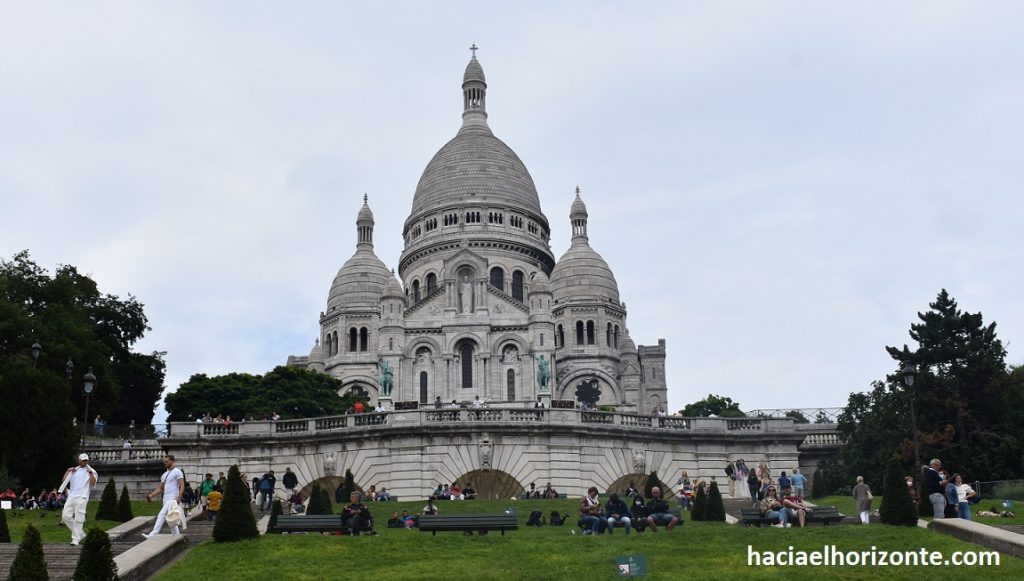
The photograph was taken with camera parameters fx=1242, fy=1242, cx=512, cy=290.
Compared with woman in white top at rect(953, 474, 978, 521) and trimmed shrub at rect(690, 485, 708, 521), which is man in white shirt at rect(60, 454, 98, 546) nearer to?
trimmed shrub at rect(690, 485, 708, 521)

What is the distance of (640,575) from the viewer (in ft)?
61.1

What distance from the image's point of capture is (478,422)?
40562 millimetres

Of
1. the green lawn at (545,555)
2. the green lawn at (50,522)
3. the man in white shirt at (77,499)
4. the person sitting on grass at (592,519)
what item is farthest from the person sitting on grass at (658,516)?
the man in white shirt at (77,499)

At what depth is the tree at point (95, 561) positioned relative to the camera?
1703 centimetres

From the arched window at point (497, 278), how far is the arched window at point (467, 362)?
9.67m

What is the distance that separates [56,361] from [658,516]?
34.6m

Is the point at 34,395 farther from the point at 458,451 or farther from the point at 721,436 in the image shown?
the point at 721,436

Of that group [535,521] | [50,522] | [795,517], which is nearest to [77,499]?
[50,522]

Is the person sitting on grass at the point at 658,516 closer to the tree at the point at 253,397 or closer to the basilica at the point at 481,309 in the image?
the tree at the point at 253,397

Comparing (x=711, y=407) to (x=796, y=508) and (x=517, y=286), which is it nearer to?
(x=517, y=286)

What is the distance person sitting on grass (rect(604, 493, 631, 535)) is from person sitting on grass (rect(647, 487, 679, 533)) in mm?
475

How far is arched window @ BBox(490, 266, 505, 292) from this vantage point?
103 metres

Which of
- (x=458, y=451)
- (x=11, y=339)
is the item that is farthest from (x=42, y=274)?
(x=458, y=451)

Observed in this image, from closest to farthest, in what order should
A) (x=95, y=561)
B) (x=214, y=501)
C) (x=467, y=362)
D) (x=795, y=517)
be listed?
1. (x=95, y=561)
2. (x=795, y=517)
3. (x=214, y=501)
4. (x=467, y=362)
